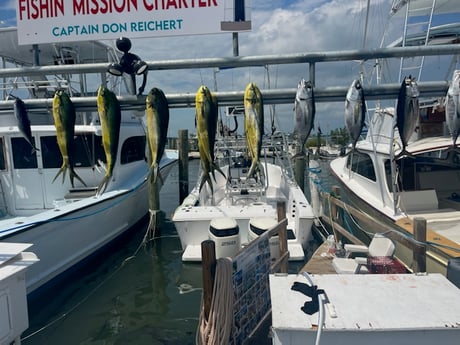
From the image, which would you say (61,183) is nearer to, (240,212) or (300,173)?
(240,212)

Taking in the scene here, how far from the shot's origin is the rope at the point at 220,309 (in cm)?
316

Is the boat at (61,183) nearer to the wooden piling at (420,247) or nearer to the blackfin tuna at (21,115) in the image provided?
the blackfin tuna at (21,115)

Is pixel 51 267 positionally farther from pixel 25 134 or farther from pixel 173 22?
pixel 173 22

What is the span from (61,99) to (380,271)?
159 inches

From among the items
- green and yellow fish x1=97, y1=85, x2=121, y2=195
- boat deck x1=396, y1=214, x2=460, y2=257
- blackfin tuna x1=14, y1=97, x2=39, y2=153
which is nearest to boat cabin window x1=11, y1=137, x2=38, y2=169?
blackfin tuna x1=14, y1=97, x2=39, y2=153

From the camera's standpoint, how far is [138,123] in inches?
420

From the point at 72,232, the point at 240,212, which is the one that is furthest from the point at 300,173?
the point at 72,232

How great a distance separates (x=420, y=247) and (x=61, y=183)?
7749 millimetres

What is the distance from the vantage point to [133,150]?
33.2 feet

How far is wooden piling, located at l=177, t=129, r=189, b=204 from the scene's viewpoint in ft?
37.2

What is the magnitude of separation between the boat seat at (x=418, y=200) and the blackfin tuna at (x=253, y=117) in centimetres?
603

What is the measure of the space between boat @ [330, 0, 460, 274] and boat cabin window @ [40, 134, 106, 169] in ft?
19.3

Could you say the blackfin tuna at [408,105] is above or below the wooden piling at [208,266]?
above

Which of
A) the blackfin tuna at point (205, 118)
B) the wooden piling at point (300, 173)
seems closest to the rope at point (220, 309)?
the blackfin tuna at point (205, 118)
